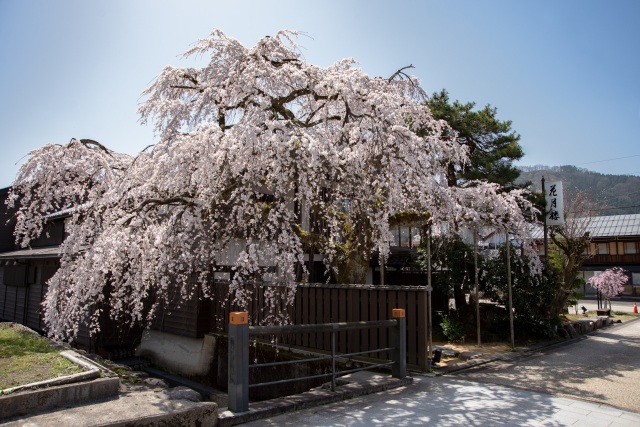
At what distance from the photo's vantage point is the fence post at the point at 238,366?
17.2 ft

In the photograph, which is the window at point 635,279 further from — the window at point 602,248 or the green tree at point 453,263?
the green tree at point 453,263

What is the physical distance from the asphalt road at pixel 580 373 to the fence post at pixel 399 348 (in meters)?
1.38

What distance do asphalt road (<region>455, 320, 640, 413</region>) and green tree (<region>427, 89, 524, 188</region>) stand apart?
18.4 ft

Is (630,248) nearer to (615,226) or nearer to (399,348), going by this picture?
(615,226)

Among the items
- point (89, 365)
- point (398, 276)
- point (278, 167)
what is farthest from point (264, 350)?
point (398, 276)

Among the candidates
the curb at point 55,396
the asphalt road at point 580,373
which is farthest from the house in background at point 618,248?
the curb at point 55,396

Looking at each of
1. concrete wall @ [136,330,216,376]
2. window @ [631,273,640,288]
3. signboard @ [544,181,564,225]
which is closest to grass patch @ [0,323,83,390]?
concrete wall @ [136,330,216,376]

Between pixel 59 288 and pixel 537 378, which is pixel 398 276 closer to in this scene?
pixel 537 378

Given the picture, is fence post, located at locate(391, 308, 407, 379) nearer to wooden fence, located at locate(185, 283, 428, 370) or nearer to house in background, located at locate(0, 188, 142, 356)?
wooden fence, located at locate(185, 283, 428, 370)

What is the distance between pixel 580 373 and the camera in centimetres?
828

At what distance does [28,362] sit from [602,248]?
46.2 m

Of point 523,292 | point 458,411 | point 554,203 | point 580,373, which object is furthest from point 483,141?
point 458,411

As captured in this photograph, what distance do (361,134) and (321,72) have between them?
1508 millimetres

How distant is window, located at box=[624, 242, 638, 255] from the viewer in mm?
39412
